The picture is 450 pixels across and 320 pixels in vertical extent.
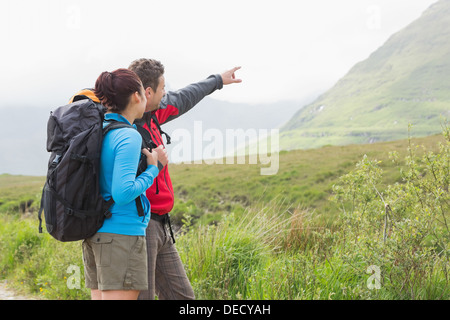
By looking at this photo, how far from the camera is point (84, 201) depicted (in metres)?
2.57

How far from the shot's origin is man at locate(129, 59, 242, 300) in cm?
297

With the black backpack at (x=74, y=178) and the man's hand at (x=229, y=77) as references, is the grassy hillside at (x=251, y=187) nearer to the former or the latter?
the man's hand at (x=229, y=77)

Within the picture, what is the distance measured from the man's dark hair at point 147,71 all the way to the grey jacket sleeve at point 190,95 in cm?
31

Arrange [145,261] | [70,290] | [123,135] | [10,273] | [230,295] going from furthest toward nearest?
[10,273] → [70,290] → [230,295] → [145,261] → [123,135]

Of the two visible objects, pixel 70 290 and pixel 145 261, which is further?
pixel 70 290

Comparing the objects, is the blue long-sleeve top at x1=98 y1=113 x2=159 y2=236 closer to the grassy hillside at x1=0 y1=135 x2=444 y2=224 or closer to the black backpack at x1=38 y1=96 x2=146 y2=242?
the black backpack at x1=38 y1=96 x2=146 y2=242

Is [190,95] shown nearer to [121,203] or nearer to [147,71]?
[147,71]

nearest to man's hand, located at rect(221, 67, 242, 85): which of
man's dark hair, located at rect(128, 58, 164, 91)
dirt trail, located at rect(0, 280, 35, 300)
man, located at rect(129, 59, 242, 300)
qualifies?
man, located at rect(129, 59, 242, 300)

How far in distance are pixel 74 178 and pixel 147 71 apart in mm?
983

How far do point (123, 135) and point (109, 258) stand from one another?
2.52 ft

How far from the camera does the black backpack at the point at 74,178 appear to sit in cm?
253
